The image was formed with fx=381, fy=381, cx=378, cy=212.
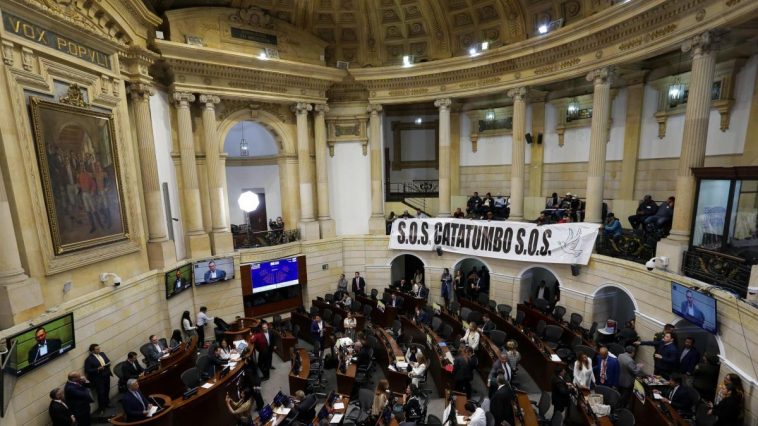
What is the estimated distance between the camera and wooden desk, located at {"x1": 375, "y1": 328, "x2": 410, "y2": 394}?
8.94 meters

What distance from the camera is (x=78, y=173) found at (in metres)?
8.99

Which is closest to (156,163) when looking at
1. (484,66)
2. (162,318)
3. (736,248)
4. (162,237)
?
(162,237)

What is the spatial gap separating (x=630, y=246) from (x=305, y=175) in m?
11.3

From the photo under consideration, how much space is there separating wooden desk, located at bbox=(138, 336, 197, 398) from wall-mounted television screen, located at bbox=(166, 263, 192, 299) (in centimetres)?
194

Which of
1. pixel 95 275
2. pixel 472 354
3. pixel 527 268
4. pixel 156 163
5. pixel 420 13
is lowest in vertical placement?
pixel 472 354

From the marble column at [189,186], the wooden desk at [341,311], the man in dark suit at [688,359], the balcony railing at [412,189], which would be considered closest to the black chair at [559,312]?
the man in dark suit at [688,359]

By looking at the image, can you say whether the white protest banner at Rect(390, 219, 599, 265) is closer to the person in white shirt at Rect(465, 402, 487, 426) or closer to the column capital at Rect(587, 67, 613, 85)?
the column capital at Rect(587, 67, 613, 85)

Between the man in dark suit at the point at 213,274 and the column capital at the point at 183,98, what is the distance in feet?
17.6

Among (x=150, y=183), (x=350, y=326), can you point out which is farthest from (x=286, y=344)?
(x=150, y=183)

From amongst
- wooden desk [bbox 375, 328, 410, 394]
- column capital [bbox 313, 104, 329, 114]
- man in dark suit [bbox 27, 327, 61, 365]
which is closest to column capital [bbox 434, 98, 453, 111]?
column capital [bbox 313, 104, 329, 114]

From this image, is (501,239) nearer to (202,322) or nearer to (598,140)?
(598,140)

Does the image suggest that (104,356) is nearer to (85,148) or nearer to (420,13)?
(85,148)

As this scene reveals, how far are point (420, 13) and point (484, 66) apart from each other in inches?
149

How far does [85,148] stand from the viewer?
30.2 ft
